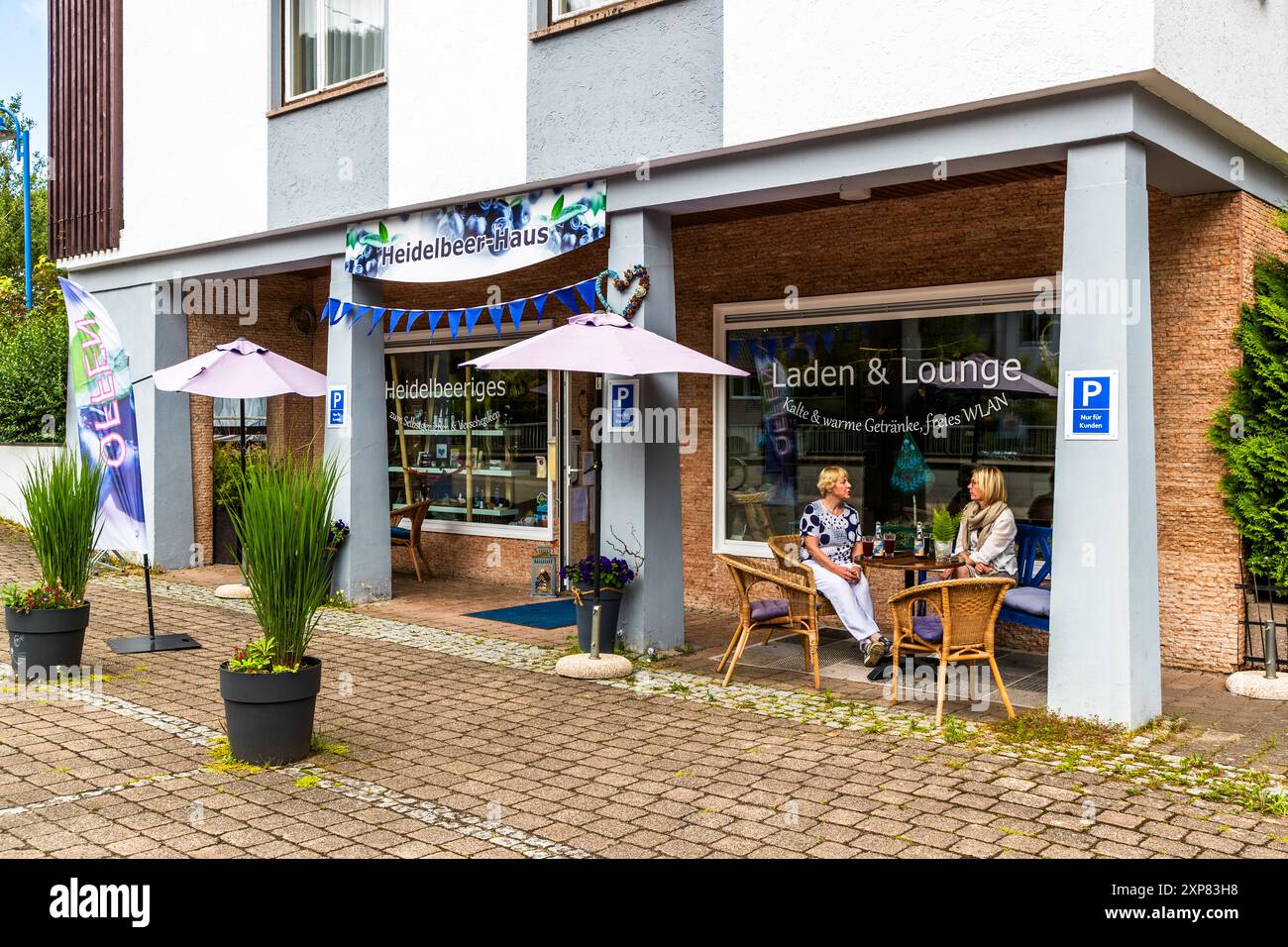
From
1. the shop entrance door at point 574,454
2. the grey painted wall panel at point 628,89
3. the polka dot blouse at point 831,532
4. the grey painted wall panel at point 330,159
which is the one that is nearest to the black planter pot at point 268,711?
the polka dot blouse at point 831,532

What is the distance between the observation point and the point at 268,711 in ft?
18.9

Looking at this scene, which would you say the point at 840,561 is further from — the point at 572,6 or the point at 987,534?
the point at 572,6

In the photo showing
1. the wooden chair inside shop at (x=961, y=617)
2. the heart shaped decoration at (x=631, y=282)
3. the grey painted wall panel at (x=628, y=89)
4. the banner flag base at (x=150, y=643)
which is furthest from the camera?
the banner flag base at (x=150, y=643)

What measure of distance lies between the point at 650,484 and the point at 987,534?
2.42 m

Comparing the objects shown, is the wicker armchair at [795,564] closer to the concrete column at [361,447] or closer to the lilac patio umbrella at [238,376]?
the concrete column at [361,447]

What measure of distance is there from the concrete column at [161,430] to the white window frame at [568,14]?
6.59 meters

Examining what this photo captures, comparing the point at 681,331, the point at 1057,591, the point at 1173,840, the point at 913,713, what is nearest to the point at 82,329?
the point at 681,331

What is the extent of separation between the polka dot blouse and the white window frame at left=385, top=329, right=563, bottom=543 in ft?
14.8

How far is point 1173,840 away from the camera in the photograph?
4.82 m

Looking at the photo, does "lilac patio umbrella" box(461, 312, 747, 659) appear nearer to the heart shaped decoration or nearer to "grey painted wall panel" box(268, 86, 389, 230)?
the heart shaped decoration

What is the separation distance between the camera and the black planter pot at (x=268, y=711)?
226 inches

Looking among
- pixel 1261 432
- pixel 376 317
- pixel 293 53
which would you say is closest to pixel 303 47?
pixel 293 53
